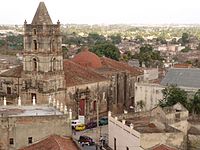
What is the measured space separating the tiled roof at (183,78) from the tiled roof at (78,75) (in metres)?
7.40

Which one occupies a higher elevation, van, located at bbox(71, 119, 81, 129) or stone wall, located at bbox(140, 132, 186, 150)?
stone wall, located at bbox(140, 132, 186, 150)

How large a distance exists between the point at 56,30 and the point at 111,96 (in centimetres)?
1304

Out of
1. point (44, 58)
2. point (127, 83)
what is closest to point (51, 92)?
point (44, 58)

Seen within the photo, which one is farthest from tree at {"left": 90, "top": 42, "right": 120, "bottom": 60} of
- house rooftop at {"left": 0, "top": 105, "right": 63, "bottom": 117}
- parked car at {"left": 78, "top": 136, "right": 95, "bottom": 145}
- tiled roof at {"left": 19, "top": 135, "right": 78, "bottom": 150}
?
tiled roof at {"left": 19, "top": 135, "right": 78, "bottom": 150}

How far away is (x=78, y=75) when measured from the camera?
51688mm

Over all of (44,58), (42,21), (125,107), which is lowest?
(125,107)

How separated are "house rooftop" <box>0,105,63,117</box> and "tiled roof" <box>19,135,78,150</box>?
8.92ft

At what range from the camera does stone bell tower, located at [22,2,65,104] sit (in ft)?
149

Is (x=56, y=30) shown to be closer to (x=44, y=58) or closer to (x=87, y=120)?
(x=44, y=58)

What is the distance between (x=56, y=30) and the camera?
45.9m

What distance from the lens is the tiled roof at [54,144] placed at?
29.1 m

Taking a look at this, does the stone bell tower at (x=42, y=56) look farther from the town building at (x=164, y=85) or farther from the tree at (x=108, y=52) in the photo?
the tree at (x=108, y=52)

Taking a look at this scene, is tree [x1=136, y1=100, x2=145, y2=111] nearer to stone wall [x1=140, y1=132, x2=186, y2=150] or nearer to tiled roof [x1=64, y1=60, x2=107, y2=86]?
tiled roof [x1=64, y1=60, x2=107, y2=86]

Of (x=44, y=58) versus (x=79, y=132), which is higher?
(x=44, y=58)
